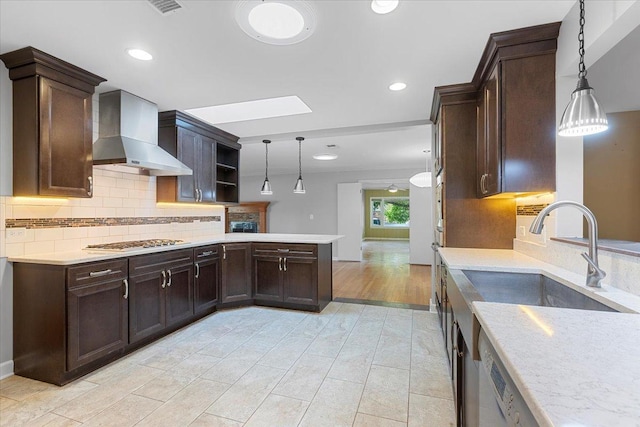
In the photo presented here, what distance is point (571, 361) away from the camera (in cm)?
64

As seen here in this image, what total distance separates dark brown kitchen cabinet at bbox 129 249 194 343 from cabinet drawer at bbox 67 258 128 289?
0.29 feet

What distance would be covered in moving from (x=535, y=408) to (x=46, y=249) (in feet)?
10.9

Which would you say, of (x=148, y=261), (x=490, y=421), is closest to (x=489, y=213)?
(x=490, y=421)

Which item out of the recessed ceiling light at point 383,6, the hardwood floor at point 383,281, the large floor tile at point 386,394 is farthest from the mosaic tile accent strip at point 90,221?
the recessed ceiling light at point 383,6

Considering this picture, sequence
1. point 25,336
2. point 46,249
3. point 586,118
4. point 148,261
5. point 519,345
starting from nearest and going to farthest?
point 519,345 < point 586,118 < point 25,336 < point 46,249 < point 148,261

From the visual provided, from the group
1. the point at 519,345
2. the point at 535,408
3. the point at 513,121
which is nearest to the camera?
the point at 535,408

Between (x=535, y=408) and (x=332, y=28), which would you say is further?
(x=332, y=28)

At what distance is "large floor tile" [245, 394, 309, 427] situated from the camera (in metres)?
1.72

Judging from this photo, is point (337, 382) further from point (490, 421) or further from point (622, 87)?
point (622, 87)

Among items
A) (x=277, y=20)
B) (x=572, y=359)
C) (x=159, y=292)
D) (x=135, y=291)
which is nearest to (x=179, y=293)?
(x=159, y=292)

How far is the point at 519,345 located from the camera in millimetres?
727

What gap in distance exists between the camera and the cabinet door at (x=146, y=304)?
2555mm

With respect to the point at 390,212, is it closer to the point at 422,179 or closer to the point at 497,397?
the point at 422,179

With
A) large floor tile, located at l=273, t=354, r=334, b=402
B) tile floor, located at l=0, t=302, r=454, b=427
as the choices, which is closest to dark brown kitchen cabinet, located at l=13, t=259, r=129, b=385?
tile floor, located at l=0, t=302, r=454, b=427
